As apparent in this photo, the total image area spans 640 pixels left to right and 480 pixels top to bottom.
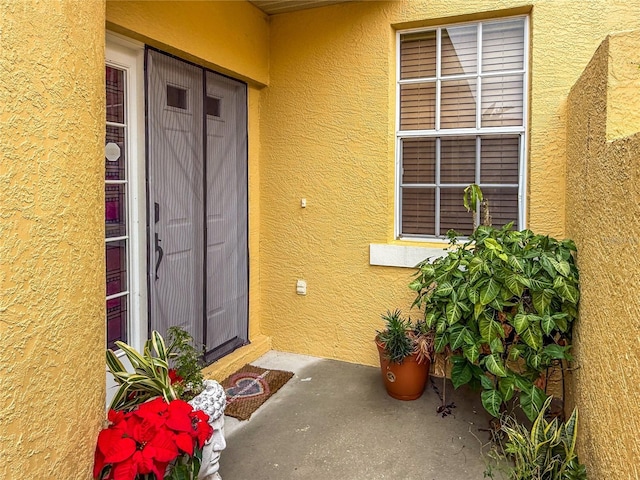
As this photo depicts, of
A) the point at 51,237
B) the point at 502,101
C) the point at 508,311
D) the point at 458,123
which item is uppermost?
the point at 502,101

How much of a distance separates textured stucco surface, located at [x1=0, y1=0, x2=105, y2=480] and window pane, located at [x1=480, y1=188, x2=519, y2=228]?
3142 mm

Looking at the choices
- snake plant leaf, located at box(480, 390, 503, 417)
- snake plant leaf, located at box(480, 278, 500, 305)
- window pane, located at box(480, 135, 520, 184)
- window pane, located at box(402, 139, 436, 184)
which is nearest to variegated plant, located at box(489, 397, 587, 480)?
snake plant leaf, located at box(480, 390, 503, 417)

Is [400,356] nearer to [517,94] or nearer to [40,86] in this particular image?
[517,94]

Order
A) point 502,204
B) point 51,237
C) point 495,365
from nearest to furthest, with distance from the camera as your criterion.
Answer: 1. point 51,237
2. point 495,365
3. point 502,204

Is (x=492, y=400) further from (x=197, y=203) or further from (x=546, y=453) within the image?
(x=197, y=203)

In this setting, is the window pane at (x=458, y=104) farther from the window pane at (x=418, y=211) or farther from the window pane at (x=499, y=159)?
the window pane at (x=418, y=211)

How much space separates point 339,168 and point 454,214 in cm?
113

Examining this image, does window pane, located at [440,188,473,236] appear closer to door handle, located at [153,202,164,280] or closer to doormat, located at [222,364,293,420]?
doormat, located at [222,364,293,420]

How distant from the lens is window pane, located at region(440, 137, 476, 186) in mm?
4078

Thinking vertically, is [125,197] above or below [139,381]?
above

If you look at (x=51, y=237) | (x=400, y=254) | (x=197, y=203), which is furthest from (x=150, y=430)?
(x=400, y=254)

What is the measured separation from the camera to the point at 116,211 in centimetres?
327

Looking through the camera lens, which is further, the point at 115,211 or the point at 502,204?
the point at 502,204

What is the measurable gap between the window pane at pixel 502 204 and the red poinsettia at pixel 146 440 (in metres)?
2.97
